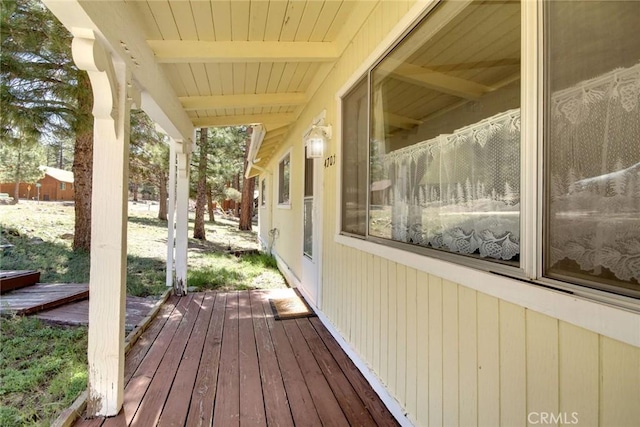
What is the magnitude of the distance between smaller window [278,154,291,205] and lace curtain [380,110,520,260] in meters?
4.48

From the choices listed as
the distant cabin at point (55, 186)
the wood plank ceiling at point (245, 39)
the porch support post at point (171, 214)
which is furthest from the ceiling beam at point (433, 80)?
the distant cabin at point (55, 186)

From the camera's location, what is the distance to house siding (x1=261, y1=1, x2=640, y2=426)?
0.84 metres

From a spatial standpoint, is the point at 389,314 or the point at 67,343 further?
Result: the point at 67,343

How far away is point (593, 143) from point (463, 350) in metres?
0.89

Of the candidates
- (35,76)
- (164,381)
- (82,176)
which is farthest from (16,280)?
(164,381)

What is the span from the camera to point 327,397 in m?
2.03

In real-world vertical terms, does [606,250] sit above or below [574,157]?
below

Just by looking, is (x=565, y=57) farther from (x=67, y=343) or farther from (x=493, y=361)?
(x=67, y=343)

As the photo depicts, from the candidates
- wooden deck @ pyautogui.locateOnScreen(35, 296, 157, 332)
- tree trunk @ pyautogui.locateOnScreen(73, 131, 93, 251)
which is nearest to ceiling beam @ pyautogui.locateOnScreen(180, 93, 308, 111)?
wooden deck @ pyautogui.locateOnScreen(35, 296, 157, 332)

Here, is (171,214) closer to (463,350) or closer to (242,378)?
(242,378)

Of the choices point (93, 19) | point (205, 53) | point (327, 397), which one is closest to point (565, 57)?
point (93, 19)

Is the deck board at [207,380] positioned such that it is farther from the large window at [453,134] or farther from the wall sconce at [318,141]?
the wall sconce at [318,141]

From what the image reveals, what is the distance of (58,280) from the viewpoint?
16.6ft

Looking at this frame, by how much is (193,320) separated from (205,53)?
2.63 metres
